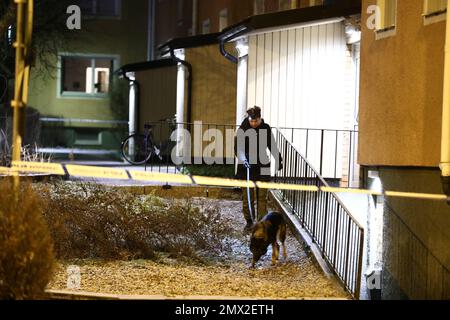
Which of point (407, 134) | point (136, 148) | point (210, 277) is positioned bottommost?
point (210, 277)

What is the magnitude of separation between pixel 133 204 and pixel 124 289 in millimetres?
2388

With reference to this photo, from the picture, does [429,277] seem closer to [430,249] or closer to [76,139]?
[430,249]

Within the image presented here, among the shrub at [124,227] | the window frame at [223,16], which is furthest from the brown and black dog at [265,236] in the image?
the window frame at [223,16]

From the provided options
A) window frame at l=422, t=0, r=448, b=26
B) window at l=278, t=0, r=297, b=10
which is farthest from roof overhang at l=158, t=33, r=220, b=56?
window frame at l=422, t=0, r=448, b=26

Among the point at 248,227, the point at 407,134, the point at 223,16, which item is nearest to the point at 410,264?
the point at 407,134

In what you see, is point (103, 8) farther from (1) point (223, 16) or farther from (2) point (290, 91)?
(2) point (290, 91)

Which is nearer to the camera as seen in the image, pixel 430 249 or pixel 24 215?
pixel 24 215

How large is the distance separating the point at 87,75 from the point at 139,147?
11.1 meters

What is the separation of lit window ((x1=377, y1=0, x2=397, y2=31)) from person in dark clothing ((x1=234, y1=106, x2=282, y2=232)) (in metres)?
2.04

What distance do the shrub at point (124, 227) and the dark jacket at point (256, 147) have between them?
0.96 m

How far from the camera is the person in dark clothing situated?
444 inches

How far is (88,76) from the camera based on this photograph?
104ft

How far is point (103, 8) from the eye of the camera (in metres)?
30.9
